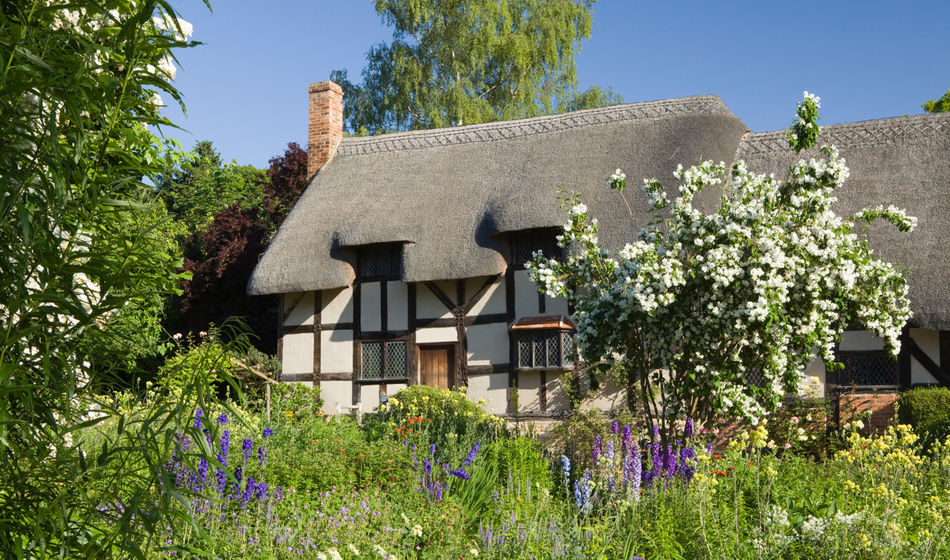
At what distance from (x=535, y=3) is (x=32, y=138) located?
63.7ft

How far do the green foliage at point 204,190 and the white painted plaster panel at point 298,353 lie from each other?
840cm

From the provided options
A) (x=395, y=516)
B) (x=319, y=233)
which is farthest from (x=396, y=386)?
(x=395, y=516)

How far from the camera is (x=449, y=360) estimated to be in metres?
12.7

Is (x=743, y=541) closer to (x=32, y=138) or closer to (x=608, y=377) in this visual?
(x=32, y=138)

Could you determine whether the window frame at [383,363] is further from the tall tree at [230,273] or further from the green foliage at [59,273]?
the green foliage at [59,273]

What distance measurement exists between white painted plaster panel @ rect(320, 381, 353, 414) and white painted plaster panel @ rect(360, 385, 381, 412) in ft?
0.68

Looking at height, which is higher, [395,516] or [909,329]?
[909,329]

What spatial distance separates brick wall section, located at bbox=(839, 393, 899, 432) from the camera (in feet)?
33.3

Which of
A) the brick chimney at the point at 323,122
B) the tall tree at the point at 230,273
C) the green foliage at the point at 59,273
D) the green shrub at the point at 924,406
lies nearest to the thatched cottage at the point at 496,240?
the green shrub at the point at 924,406

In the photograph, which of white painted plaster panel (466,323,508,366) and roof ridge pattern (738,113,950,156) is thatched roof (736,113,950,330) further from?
white painted plaster panel (466,323,508,366)

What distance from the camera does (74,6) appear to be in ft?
6.93

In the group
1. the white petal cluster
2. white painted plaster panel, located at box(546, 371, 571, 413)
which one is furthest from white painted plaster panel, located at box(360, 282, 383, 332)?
the white petal cluster

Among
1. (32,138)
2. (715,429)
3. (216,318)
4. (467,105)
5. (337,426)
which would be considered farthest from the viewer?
(467,105)

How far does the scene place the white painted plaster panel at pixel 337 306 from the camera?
1333 centimetres
